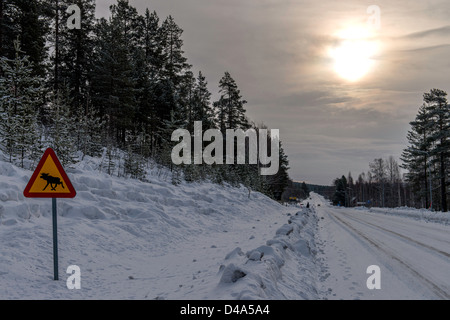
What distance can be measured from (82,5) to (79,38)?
11.6 ft

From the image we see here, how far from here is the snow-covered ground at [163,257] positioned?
15.8 ft

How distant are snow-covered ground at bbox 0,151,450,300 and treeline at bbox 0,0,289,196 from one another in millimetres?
2385

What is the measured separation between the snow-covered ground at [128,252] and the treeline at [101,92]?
2371 millimetres

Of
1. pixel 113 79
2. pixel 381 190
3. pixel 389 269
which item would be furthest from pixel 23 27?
pixel 381 190

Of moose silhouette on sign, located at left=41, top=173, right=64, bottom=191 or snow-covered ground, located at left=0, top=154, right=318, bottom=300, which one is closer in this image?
snow-covered ground, located at left=0, top=154, right=318, bottom=300

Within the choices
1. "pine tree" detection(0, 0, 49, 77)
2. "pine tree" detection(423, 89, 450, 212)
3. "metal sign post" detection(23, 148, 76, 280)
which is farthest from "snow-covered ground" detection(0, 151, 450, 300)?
"pine tree" detection(423, 89, 450, 212)

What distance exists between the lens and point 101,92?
86.0 ft

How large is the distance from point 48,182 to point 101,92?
76.9 feet

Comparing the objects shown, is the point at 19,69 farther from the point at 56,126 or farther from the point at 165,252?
the point at 165,252

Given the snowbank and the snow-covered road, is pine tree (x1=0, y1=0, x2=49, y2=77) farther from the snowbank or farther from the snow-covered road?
the snow-covered road

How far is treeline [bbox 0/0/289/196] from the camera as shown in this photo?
1039 cm

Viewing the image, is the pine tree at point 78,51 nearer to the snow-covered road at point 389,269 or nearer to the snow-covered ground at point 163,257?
the snow-covered ground at point 163,257

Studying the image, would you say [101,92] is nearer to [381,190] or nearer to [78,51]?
[78,51]
